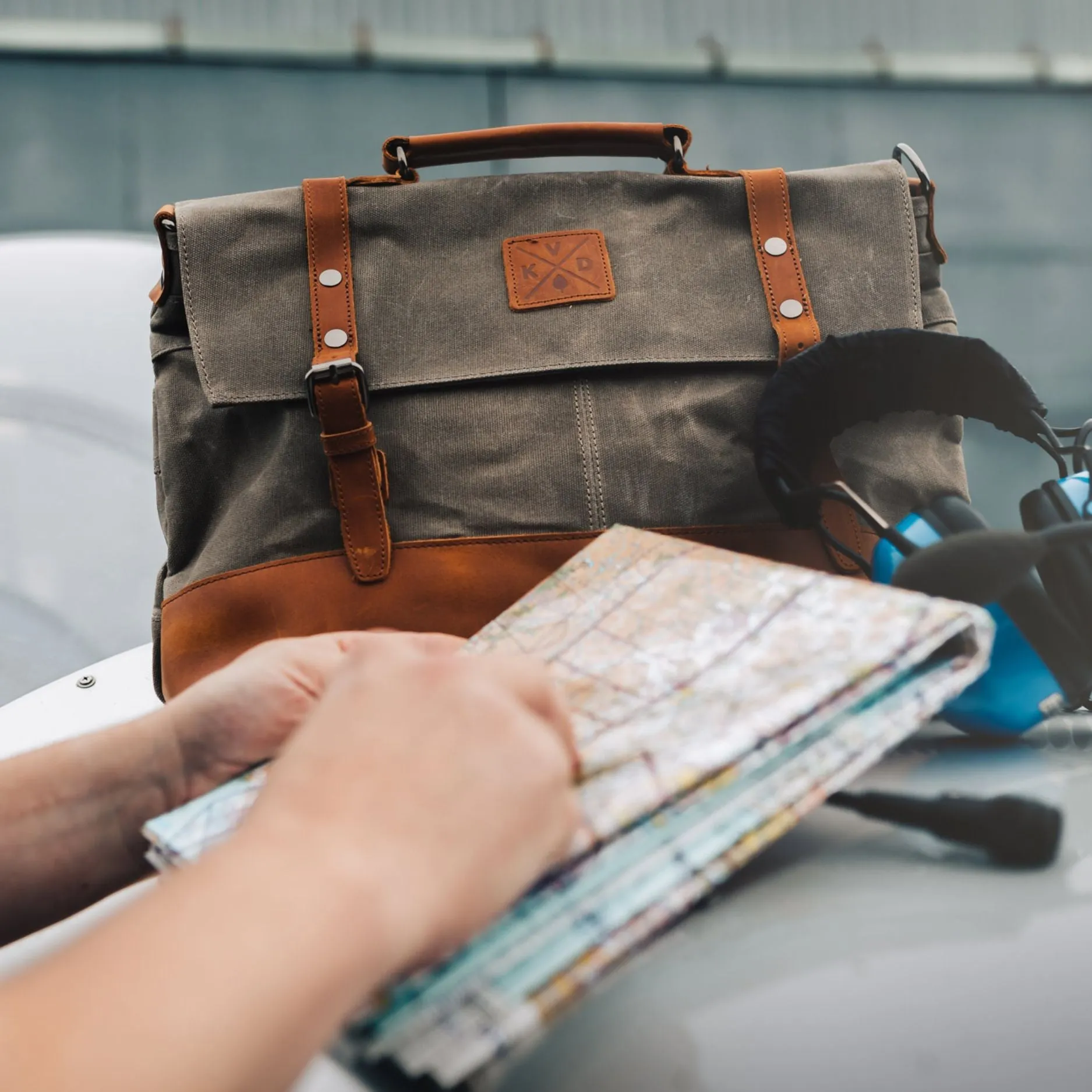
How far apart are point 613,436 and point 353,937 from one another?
1.40 feet

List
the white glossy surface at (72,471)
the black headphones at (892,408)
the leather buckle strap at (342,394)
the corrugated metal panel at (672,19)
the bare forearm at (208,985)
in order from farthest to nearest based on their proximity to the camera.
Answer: the corrugated metal panel at (672,19) → the white glossy surface at (72,471) → the leather buckle strap at (342,394) → the black headphones at (892,408) → the bare forearm at (208,985)

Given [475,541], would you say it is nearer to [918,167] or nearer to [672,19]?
[918,167]

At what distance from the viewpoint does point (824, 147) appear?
199 cm

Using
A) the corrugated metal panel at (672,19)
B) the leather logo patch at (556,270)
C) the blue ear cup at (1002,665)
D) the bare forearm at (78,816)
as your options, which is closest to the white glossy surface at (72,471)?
the leather logo patch at (556,270)

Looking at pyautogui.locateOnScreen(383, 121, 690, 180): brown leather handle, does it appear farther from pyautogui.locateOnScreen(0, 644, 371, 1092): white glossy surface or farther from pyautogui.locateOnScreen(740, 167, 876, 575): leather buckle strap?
pyautogui.locateOnScreen(0, 644, 371, 1092): white glossy surface

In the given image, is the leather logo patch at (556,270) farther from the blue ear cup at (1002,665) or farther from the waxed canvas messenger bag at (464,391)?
the blue ear cup at (1002,665)

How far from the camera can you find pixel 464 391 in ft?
1.83

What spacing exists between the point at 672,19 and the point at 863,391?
1705mm

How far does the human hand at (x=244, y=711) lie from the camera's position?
0.32 meters

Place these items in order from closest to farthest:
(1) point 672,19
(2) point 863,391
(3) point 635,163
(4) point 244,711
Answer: (4) point 244,711 → (2) point 863,391 → (3) point 635,163 → (1) point 672,19

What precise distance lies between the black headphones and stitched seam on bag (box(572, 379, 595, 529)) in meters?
0.11

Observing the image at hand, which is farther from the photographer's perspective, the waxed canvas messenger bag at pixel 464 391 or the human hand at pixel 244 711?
the waxed canvas messenger bag at pixel 464 391

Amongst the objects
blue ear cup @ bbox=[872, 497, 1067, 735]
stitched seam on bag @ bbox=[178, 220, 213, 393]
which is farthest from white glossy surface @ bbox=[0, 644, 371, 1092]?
blue ear cup @ bbox=[872, 497, 1067, 735]

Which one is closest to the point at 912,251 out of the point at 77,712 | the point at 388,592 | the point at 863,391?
the point at 863,391
